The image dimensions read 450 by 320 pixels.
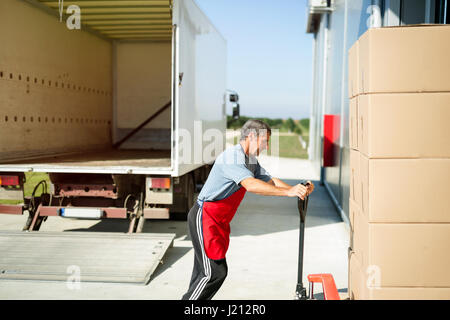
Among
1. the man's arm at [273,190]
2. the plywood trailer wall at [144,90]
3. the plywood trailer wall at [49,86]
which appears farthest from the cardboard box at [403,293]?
the plywood trailer wall at [144,90]

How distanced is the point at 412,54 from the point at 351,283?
171 cm

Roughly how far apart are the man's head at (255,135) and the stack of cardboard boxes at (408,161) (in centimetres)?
81

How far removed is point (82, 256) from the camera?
19.2 ft

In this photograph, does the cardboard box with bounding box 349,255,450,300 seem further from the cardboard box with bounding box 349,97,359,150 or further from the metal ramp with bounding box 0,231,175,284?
the metal ramp with bounding box 0,231,175,284

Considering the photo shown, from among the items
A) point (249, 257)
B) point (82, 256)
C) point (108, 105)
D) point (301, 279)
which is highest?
point (108, 105)

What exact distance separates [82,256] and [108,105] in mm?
6039

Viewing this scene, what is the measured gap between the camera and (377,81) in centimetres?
309

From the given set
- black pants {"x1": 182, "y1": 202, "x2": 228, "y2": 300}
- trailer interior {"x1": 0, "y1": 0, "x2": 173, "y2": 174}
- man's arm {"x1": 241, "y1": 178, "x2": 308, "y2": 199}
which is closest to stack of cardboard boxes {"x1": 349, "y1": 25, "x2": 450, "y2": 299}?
man's arm {"x1": 241, "y1": 178, "x2": 308, "y2": 199}

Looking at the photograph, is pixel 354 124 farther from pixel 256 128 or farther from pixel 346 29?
pixel 346 29

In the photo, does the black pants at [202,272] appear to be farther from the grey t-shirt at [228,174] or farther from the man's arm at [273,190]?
the man's arm at [273,190]

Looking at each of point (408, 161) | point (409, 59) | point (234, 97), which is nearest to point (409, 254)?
point (408, 161)

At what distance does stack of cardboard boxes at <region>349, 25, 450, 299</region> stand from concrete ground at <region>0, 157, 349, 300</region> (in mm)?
1433

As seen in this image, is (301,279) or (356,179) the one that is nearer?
(356,179)
